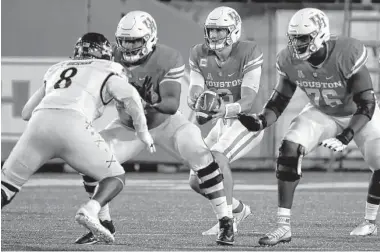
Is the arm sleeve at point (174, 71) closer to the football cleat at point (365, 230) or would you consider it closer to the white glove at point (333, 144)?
the white glove at point (333, 144)

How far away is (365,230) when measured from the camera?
727 cm

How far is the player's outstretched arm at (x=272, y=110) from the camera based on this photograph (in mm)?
7084

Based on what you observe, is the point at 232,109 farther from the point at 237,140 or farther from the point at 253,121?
the point at 237,140

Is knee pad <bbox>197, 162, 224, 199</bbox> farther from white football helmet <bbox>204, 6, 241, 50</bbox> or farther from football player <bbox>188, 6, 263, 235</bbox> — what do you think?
white football helmet <bbox>204, 6, 241, 50</bbox>

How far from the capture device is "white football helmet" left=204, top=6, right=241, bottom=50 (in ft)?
24.6

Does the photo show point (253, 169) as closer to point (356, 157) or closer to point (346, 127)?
point (356, 157)

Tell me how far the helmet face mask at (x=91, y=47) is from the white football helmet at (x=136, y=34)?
0.43 m

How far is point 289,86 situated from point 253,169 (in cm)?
638

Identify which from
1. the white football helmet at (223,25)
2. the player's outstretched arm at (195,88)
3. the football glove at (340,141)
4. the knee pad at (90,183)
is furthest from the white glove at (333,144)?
the knee pad at (90,183)

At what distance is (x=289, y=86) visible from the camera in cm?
730

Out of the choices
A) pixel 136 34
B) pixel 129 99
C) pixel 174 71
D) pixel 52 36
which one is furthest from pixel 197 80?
pixel 52 36

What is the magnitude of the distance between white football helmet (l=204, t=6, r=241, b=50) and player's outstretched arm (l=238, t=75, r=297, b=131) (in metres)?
0.52

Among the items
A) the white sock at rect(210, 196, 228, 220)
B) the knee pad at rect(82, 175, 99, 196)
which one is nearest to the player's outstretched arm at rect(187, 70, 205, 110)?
the white sock at rect(210, 196, 228, 220)

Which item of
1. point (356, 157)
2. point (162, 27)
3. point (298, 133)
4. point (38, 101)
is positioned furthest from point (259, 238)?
point (356, 157)
